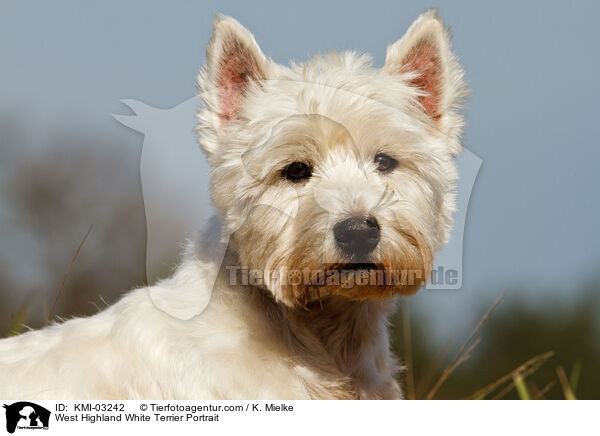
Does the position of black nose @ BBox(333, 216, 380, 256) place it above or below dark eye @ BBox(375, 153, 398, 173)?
below

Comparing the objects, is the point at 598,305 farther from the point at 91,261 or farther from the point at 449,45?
the point at 449,45

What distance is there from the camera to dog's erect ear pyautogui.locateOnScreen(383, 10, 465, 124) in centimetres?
504

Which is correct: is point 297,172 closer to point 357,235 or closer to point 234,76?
point 357,235

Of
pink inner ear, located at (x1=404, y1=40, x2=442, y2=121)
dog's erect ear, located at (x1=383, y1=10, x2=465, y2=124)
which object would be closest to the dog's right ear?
dog's erect ear, located at (x1=383, y1=10, x2=465, y2=124)

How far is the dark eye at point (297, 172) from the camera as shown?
15.1ft

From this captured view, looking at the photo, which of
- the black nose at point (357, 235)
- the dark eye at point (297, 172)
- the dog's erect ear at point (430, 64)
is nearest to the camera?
the black nose at point (357, 235)

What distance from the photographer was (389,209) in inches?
169

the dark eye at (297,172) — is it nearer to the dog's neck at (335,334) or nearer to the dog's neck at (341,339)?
the dog's neck at (335,334)
